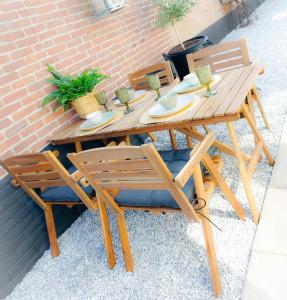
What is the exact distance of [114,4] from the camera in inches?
130

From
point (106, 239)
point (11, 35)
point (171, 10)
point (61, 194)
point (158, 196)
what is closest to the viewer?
point (158, 196)

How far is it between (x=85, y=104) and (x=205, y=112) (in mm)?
1229

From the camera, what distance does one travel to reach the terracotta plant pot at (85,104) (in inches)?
107

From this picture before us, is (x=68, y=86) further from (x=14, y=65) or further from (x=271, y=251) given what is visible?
(x=271, y=251)

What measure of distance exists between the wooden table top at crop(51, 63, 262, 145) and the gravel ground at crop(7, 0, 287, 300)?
0.68m

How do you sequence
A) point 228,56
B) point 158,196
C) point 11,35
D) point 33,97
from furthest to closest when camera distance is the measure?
point 228,56, point 33,97, point 11,35, point 158,196

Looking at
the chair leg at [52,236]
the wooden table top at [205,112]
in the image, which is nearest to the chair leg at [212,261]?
the wooden table top at [205,112]

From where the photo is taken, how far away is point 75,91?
2.72m

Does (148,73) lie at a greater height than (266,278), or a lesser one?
greater

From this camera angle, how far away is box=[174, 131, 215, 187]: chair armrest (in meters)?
1.46

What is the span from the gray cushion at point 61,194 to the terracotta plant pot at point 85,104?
745 mm

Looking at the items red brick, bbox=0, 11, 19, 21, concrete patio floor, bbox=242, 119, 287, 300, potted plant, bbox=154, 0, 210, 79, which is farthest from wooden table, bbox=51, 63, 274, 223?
potted plant, bbox=154, 0, 210, 79

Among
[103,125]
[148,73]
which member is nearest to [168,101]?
[103,125]

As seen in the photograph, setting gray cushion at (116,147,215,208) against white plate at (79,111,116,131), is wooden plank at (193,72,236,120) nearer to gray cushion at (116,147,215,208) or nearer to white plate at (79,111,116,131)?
gray cushion at (116,147,215,208)
